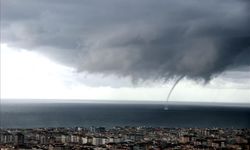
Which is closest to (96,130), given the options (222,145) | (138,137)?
(138,137)

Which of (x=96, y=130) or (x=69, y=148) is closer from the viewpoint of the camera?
(x=69, y=148)

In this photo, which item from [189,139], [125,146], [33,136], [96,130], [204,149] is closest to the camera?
[204,149]

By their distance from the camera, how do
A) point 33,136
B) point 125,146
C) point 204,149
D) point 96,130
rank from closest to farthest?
point 204,149
point 125,146
point 33,136
point 96,130

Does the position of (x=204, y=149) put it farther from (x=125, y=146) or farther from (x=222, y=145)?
(x=125, y=146)

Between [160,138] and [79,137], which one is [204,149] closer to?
[160,138]

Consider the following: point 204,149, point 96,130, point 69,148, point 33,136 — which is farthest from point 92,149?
point 96,130

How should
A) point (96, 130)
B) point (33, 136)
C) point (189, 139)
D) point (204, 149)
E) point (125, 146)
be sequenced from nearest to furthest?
1. point (204, 149)
2. point (125, 146)
3. point (189, 139)
4. point (33, 136)
5. point (96, 130)

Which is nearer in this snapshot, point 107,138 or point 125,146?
point 125,146

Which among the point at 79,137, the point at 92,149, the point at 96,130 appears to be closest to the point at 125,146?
the point at 92,149

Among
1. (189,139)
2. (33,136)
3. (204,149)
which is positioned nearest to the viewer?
(204,149)
